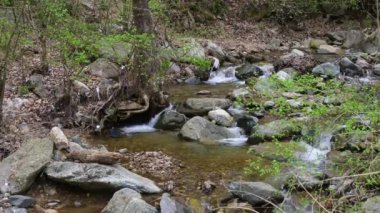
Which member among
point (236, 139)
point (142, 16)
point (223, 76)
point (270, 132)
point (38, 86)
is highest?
point (142, 16)

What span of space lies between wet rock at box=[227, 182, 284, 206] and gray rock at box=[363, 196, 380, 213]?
4.00ft

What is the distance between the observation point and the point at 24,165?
19.4 feet

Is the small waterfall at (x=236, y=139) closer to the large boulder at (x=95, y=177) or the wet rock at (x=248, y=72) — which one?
the large boulder at (x=95, y=177)

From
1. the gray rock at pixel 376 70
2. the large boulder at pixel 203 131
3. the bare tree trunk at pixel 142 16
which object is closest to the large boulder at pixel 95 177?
the large boulder at pixel 203 131

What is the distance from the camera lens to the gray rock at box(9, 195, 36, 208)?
5449mm

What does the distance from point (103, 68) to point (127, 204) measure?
5536 mm

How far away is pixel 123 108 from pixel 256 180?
3.08 m

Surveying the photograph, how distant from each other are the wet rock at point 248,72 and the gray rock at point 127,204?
23.1ft

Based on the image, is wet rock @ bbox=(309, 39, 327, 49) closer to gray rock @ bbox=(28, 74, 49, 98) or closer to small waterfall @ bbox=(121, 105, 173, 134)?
small waterfall @ bbox=(121, 105, 173, 134)

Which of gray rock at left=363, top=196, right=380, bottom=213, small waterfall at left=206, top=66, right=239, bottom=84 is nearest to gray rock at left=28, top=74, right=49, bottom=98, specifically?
small waterfall at left=206, top=66, right=239, bottom=84

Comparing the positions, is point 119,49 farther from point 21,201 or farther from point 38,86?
point 21,201

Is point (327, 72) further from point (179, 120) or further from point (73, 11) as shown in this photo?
point (73, 11)

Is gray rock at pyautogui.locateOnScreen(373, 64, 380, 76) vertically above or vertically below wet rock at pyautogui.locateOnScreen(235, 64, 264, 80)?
below

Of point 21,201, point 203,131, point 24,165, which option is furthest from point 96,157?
point 203,131
